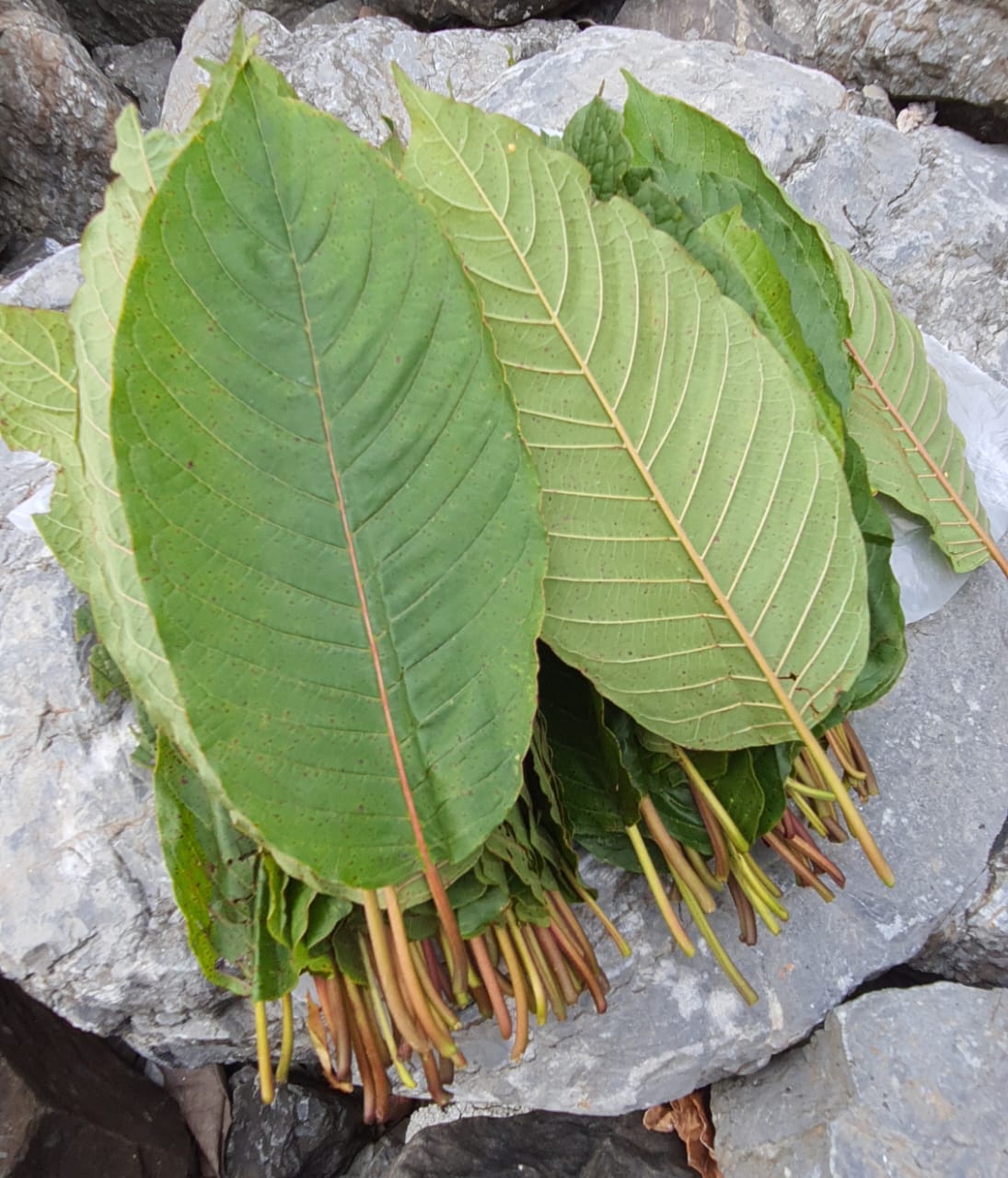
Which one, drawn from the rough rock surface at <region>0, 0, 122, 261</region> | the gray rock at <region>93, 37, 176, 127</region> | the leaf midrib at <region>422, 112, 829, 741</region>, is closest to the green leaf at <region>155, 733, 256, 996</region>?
the leaf midrib at <region>422, 112, 829, 741</region>

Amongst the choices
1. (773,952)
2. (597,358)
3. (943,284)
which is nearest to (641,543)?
(597,358)

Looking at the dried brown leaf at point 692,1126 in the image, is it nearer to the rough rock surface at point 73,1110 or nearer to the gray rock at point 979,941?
the gray rock at point 979,941

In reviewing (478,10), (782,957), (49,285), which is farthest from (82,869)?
(478,10)

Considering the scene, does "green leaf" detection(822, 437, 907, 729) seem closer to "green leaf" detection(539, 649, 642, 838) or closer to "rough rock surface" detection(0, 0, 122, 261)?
"green leaf" detection(539, 649, 642, 838)

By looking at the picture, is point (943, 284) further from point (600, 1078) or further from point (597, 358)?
point (600, 1078)

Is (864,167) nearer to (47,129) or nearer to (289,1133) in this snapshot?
(289,1133)

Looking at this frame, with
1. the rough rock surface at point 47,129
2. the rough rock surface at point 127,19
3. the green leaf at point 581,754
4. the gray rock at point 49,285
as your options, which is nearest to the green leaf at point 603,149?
the green leaf at point 581,754
